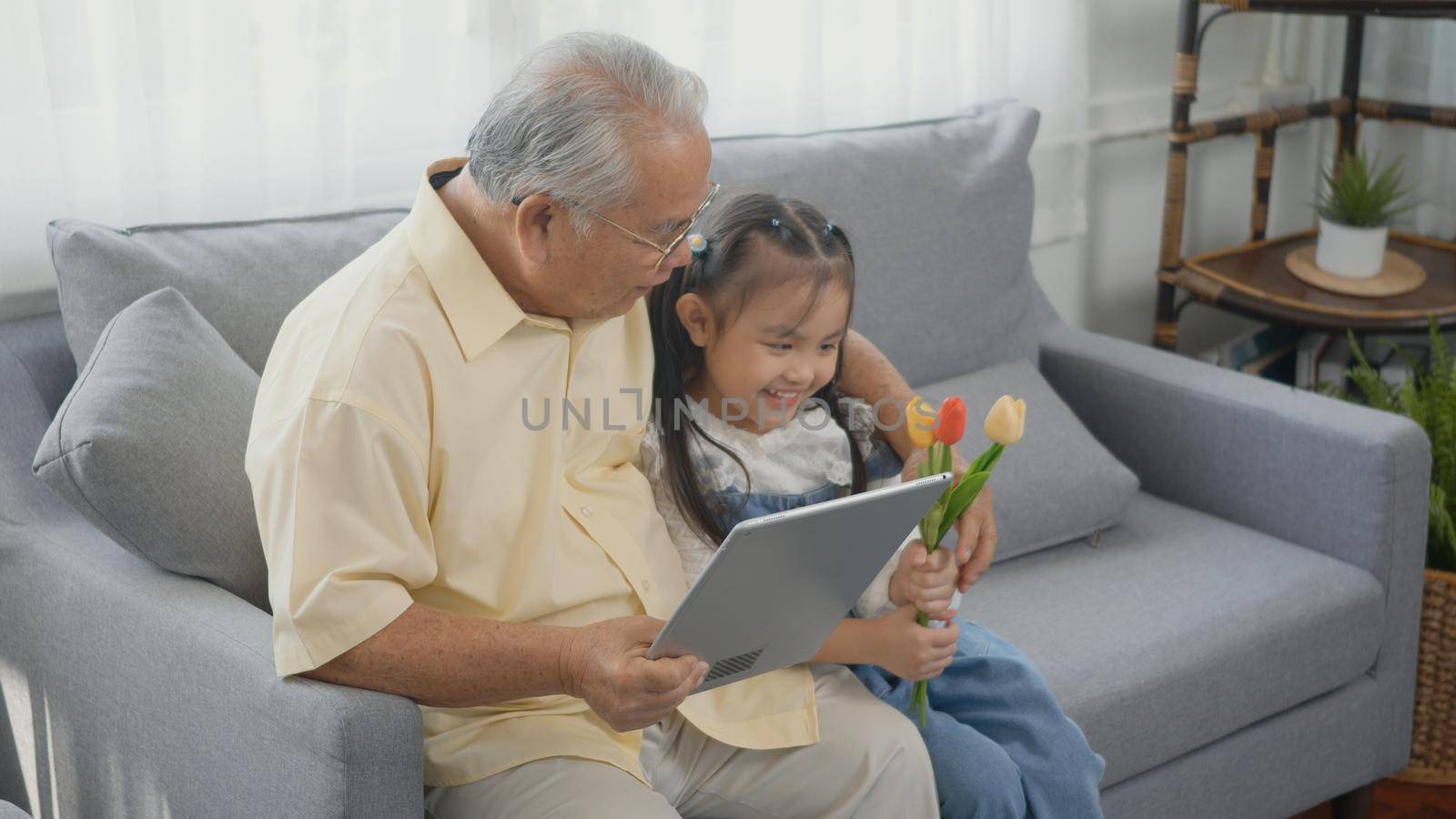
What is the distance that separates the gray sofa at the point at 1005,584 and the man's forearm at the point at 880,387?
399mm

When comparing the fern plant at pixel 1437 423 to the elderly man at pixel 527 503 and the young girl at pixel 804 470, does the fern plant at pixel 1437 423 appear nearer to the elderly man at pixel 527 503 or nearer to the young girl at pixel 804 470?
the young girl at pixel 804 470

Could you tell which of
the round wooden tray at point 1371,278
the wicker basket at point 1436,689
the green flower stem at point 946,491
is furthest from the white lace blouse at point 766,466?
the round wooden tray at point 1371,278

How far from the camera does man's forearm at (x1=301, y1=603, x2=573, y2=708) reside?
122 centimetres

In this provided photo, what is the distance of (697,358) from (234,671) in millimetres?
587

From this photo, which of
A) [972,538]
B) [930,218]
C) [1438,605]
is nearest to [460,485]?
[972,538]

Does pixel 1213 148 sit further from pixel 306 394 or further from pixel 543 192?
pixel 306 394

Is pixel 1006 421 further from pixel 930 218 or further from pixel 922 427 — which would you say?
pixel 930 218

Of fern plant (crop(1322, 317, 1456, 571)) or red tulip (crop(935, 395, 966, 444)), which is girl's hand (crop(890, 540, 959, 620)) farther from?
fern plant (crop(1322, 317, 1456, 571))

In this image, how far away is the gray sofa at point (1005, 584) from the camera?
1.33 metres

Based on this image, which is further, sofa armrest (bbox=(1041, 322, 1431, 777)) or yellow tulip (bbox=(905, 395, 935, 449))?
sofa armrest (bbox=(1041, 322, 1431, 777))

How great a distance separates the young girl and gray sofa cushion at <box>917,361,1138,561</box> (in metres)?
0.53

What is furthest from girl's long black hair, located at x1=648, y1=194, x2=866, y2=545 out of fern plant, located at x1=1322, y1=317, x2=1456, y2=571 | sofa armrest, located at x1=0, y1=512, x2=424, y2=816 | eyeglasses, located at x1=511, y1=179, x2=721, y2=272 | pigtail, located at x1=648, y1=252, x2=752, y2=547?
fern plant, located at x1=1322, y1=317, x2=1456, y2=571

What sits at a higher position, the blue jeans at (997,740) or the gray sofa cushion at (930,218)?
the gray sofa cushion at (930,218)

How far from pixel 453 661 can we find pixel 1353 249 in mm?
2194
